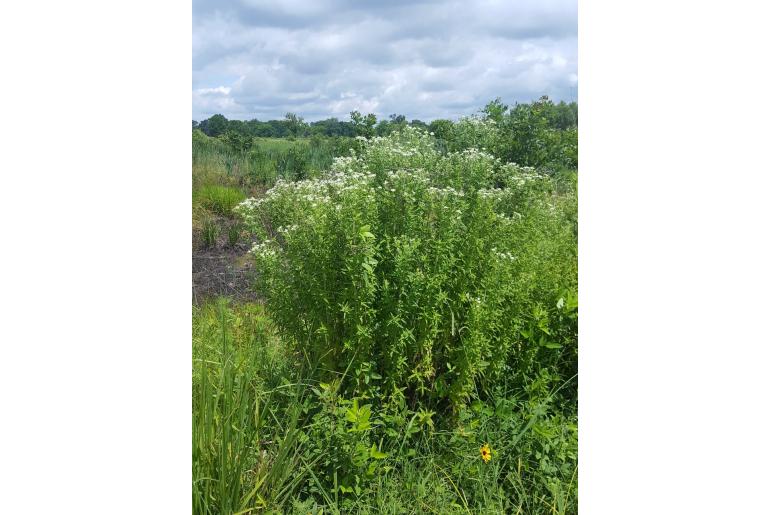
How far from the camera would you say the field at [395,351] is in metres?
2.35

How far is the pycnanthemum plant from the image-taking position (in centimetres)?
250

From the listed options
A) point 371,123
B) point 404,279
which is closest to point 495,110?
point 371,123

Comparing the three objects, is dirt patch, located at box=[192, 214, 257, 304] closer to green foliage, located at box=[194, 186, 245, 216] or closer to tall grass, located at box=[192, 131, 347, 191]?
green foliage, located at box=[194, 186, 245, 216]

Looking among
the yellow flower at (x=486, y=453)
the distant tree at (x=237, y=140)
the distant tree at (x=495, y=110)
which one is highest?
the distant tree at (x=495, y=110)

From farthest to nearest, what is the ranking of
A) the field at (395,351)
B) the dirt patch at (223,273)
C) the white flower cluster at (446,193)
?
1. the dirt patch at (223,273)
2. the white flower cluster at (446,193)
3. the field at (395,351)

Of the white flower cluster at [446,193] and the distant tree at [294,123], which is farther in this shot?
the distant tree at [294,123]

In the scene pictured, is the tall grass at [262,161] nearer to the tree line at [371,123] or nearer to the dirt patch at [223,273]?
the tree line at [371,123]

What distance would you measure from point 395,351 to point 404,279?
280mm

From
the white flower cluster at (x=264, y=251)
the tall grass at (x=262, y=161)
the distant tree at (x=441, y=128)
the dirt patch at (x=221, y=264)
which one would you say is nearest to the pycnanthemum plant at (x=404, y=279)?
the white flower cluster at (x=264, y=251)

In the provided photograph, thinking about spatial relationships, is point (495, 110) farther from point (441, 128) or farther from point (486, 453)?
point (486, 453)

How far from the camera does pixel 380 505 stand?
236cm

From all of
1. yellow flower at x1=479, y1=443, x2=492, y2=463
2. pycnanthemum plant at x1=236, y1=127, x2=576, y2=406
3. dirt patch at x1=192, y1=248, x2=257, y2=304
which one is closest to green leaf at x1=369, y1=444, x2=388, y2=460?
pycnanthemum plant at x1=236, y1=127, x2=576, y2=406
